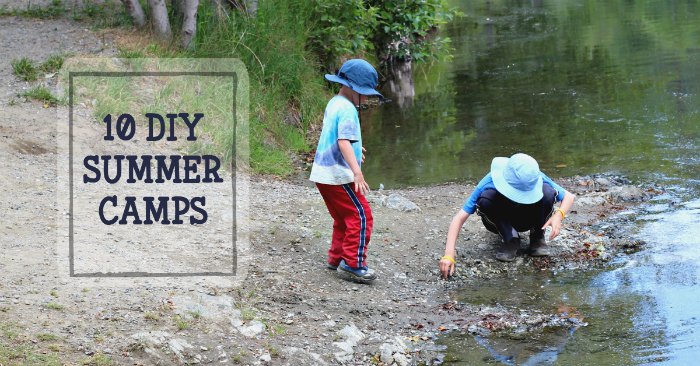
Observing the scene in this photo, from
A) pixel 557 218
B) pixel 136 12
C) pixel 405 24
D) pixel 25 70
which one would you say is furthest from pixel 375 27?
pixel 557 218

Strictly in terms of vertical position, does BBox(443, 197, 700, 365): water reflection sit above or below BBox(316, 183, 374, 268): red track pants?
below

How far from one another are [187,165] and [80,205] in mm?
1417

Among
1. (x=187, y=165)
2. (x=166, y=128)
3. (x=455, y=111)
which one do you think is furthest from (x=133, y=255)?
(x=455, y=111)

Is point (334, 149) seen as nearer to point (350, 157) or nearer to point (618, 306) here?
point (350, 157)

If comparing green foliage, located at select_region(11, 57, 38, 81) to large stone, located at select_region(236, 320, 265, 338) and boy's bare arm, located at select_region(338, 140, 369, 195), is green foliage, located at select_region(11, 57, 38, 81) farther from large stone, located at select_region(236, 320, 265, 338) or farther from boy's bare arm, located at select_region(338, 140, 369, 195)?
large stone, located at select_region(236, 320, 265, 338)

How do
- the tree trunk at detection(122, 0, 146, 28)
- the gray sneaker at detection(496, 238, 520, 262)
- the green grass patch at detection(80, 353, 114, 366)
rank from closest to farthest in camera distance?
the green grass patch at detection(80, 353, 114, 366) < the gray sneaker at detection(496, 238, 520, 262) < the tree trunk at detection(122, 0, 146, 28)

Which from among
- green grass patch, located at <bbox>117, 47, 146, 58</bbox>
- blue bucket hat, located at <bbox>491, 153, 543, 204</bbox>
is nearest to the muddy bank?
blue bucket hat, located at <bbox>491, 153, 543, 204</bbox>

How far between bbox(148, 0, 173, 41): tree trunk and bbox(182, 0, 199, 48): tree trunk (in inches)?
8.4

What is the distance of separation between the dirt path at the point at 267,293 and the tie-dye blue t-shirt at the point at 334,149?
0.75 m

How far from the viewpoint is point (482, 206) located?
688cm

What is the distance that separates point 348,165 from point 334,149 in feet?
0.48

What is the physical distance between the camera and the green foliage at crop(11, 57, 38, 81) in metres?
9.82

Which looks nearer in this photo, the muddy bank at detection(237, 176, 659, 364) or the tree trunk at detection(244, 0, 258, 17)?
the muddy bank at detection(237, 176, 659, 364)

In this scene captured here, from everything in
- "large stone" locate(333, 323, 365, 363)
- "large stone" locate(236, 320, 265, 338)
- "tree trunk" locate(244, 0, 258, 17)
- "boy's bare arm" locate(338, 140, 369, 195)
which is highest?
"tree trunk" locate(244, 0, 258, 17)
